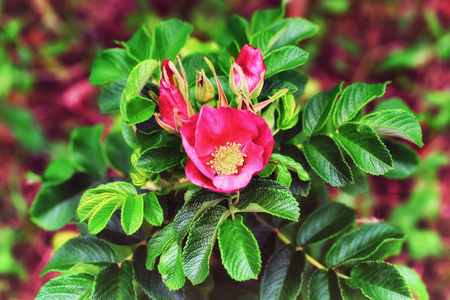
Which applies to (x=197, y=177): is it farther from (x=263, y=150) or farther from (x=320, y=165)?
(x=320, y=165)

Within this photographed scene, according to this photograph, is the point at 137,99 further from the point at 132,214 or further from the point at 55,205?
the point at 55,205

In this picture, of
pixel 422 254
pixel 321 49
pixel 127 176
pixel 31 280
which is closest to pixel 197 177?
pixel 127 176

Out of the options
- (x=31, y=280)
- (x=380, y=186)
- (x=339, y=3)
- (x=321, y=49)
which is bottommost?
(x=31, y=280)

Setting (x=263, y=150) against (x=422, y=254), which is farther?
(x=422, y=254)

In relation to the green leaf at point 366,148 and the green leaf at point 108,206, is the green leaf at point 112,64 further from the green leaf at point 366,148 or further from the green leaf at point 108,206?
the green leaf at point 366,148

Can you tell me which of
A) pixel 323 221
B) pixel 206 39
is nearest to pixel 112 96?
pixel 323 221

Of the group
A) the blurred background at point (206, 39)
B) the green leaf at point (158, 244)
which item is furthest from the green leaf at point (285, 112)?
the blurred background at point (206, 39)

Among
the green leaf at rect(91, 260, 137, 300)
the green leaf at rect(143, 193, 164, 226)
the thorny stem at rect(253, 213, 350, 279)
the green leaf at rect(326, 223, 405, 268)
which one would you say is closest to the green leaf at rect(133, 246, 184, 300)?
the green leaf at rect(91, 260, 137, 300)

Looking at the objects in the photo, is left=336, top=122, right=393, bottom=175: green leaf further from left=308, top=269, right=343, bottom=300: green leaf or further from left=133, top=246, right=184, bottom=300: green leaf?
left=133, top=246, right=184, bottom=300: green leaf
